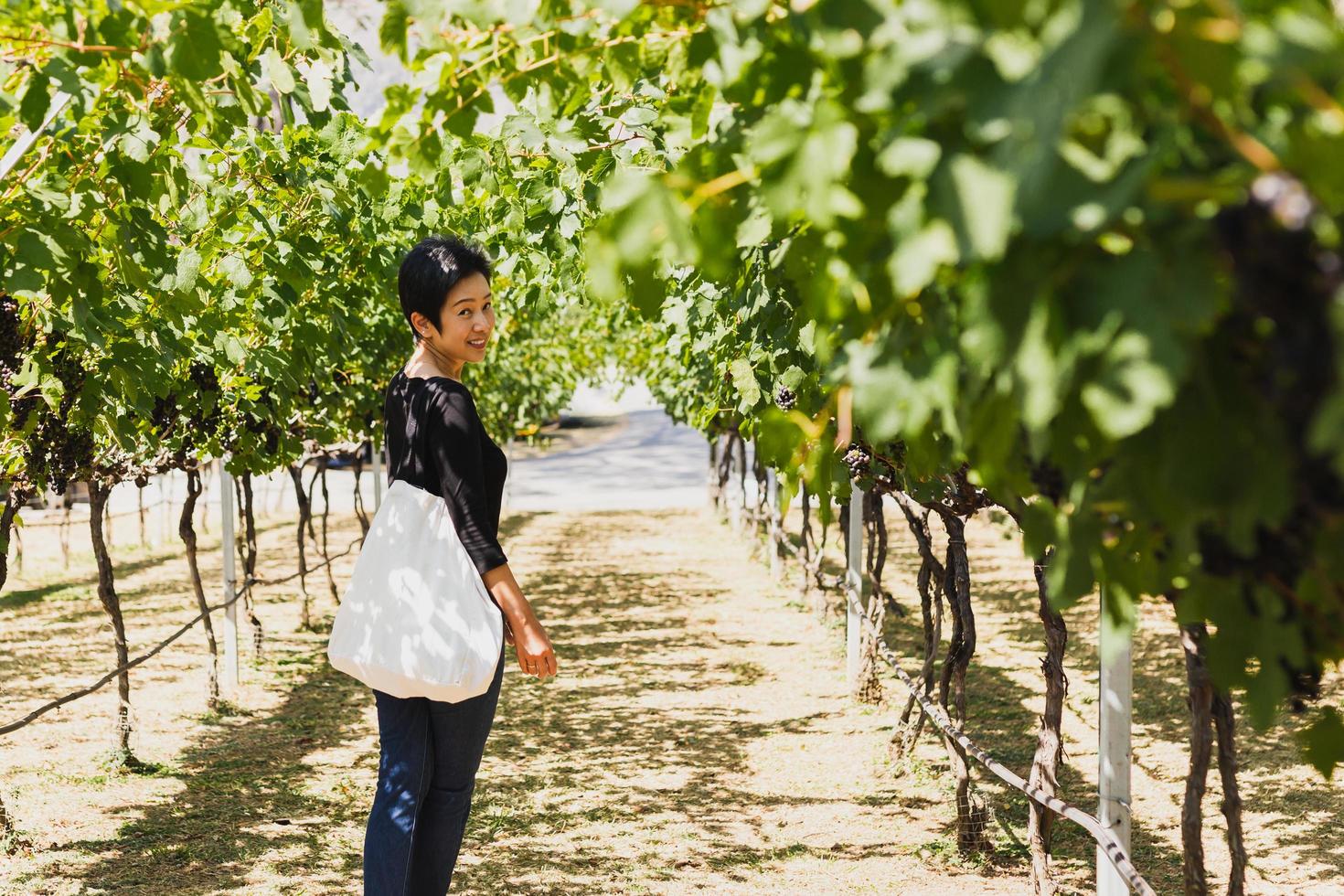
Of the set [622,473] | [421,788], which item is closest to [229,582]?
[421,788]

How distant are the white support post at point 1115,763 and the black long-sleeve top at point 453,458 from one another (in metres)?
1.37

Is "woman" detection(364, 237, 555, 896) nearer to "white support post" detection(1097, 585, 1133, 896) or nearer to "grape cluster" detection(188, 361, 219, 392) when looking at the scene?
"white support post" detection(1097, 585, 1133, 896)

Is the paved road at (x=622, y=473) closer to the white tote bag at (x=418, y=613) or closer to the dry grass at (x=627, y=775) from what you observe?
the dry grass at (x=627, y=775)

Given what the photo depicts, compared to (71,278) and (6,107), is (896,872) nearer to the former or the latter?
(71,278)

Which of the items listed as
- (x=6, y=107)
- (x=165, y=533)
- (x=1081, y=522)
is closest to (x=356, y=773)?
(x=6, y=107)

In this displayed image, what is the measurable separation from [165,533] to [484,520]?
1505 cm

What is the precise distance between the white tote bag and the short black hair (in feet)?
1.41

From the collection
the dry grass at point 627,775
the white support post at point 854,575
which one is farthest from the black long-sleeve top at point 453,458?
the white support post at point 854,575

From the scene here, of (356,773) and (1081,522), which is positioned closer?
(1081,522)

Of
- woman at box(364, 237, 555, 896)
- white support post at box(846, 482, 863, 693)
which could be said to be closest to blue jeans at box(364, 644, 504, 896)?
woman at box(364, 237, 555, 896)

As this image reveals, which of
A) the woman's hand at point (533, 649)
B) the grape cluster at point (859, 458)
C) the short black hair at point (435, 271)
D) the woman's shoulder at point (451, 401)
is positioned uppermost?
the short black hair at point (435, 271)

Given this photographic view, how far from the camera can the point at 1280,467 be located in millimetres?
835

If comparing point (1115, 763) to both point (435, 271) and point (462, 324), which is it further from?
point (435, 271)

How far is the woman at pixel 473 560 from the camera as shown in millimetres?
2473
